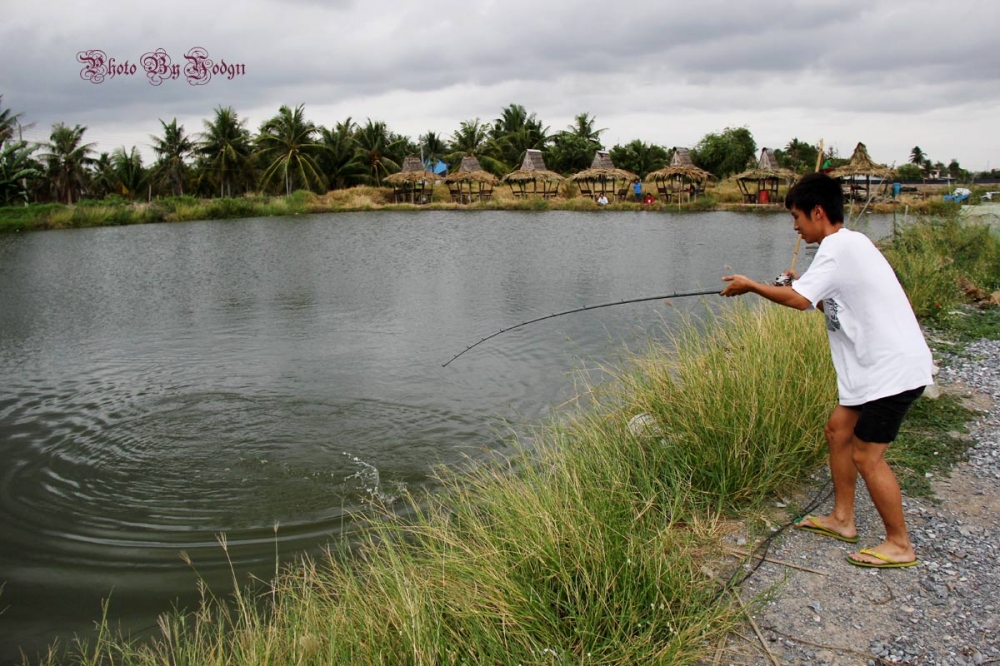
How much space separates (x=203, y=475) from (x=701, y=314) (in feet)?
21.8

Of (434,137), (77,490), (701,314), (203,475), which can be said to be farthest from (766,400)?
(434,137)

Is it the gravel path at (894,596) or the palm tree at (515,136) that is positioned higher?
the palm tree at (515,136)

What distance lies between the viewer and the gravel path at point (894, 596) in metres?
2.41

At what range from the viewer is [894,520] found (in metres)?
2.90

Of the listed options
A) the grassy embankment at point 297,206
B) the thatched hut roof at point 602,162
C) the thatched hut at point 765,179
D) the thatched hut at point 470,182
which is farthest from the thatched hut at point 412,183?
the thatched hut at point 765,179

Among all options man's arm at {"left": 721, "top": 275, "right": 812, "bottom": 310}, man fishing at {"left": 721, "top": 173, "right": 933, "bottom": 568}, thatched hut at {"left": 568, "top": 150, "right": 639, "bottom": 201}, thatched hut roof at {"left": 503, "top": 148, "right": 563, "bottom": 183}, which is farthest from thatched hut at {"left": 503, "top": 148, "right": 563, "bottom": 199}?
man fishing at {"left": 721, "top": 173, "right": 933, "bottom": 568}

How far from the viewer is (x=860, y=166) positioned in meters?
33.9

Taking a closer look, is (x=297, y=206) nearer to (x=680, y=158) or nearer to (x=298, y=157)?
(x=298, y=157)

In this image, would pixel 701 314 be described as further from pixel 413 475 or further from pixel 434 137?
pixel 434 137

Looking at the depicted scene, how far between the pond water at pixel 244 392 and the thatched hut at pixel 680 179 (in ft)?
77.9

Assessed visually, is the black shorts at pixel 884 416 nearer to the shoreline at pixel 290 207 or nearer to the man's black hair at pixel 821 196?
the man's black hair at pixel 821 196

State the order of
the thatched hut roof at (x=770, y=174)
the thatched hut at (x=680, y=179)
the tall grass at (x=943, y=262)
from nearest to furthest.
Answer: the tall grass at (x=943, y=262)
the thatched hut roof at (x=770, y=174)
the thatched hut at (x=680, y=179)

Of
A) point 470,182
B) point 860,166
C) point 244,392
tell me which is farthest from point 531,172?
point 244,392

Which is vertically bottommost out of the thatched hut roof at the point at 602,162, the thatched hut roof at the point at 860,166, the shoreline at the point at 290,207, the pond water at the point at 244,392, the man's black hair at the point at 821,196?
the pond water at the point at 244,392
